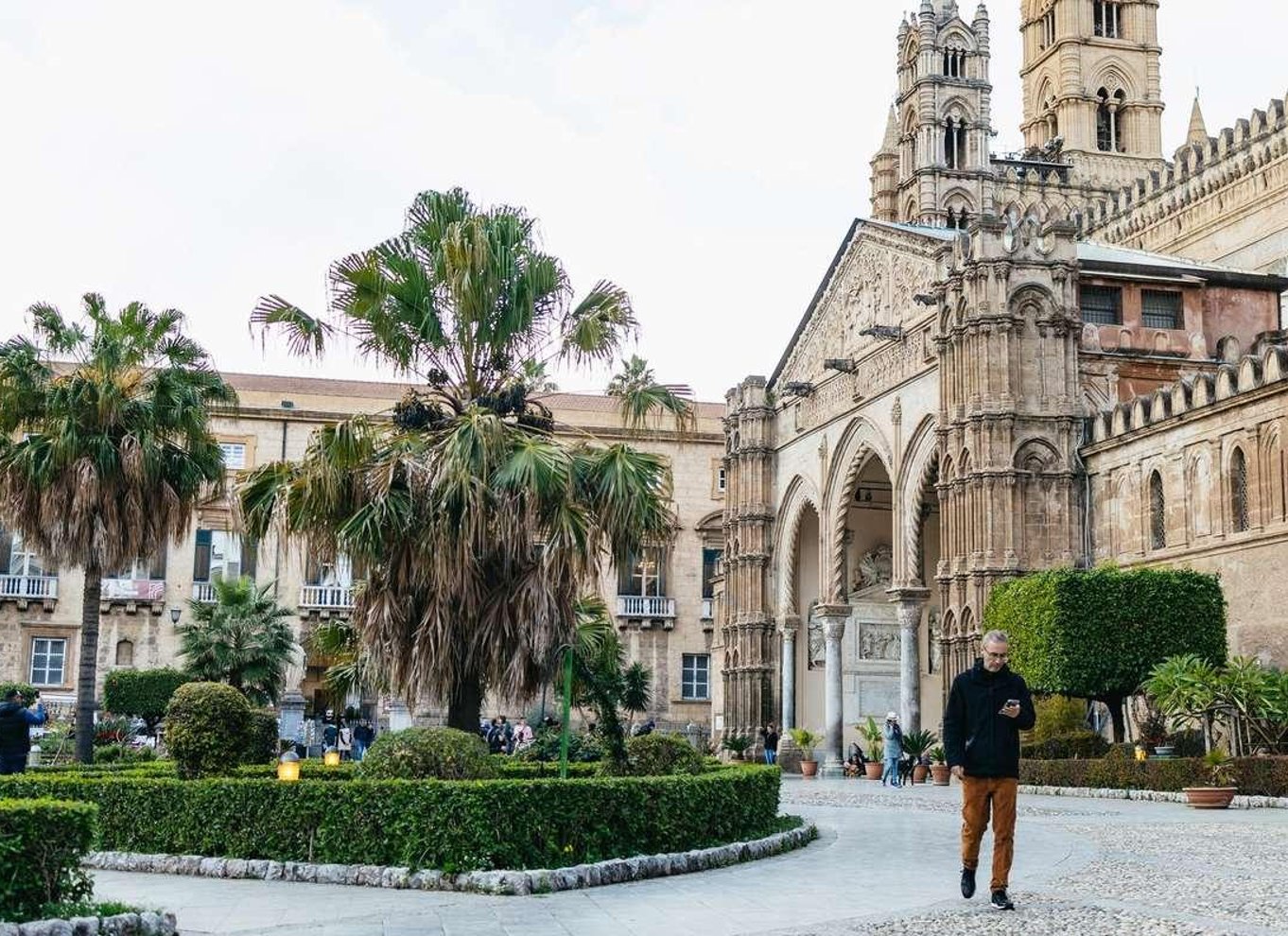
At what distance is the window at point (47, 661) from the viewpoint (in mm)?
55125

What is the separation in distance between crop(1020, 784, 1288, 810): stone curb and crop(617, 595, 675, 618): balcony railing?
1217 inches

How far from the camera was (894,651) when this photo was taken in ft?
151

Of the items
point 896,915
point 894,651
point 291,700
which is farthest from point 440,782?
point 291,700

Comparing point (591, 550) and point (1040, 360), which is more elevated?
point (1040, 360)

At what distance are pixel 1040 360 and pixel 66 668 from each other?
3624cm

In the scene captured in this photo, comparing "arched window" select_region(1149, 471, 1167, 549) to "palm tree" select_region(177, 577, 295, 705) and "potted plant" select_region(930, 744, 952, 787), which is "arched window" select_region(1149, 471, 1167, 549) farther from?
"palm tree" select_region(177, 577, 295, 705)

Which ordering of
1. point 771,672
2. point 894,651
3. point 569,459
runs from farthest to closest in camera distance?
point 771,672, point 894,651, point 569,459

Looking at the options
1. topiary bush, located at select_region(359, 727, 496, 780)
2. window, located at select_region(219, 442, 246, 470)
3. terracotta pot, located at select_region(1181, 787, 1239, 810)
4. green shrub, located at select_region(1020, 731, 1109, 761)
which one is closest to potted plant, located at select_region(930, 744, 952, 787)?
green shrub, located at select_region(1020, 731, 1109, 761)

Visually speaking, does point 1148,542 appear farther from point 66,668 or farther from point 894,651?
point 66,668

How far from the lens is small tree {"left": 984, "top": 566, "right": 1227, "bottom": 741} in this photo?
28.6 metres

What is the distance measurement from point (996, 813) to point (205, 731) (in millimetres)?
8180

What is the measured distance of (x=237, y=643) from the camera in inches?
1565

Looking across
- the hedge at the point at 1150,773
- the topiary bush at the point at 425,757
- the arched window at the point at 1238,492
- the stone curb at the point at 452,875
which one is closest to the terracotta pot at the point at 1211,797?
the hedge at the point at 1150,773

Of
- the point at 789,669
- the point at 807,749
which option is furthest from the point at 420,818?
the point at 789,669
